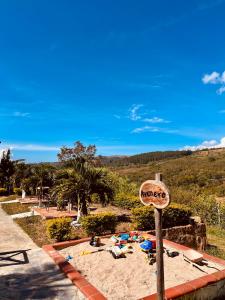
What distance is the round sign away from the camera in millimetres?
3964

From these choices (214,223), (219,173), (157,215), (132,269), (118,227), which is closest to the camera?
(157,215)

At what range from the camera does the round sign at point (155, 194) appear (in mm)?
3964

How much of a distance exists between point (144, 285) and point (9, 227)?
27.3 ft

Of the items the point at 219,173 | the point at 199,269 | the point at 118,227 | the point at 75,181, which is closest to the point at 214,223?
the point at 118,227

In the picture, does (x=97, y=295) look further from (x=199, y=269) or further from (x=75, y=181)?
(x=75, y=181)

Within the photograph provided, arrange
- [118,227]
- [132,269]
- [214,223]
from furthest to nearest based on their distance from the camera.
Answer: [214,223]
[118,227]
[132,269]

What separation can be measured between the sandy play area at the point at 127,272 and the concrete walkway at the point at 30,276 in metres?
0.58

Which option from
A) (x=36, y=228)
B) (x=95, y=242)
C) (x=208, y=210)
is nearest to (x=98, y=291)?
(x=95, y=242)

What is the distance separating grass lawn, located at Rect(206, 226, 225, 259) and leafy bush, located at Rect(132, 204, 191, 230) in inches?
55.5

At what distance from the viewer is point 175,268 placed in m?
6.30

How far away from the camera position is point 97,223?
9.20 meters

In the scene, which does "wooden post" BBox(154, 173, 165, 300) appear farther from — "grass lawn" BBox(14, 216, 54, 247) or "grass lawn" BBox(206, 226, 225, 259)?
"grass lawn" BBox(206, 226, 225, 259)

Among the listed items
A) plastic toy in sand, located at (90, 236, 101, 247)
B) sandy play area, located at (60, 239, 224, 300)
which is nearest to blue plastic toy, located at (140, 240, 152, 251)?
sandy play area, located at (60, 239, 224, 300)

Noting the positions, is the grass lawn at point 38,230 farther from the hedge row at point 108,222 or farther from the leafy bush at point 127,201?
the leafy bush at point 127,201
